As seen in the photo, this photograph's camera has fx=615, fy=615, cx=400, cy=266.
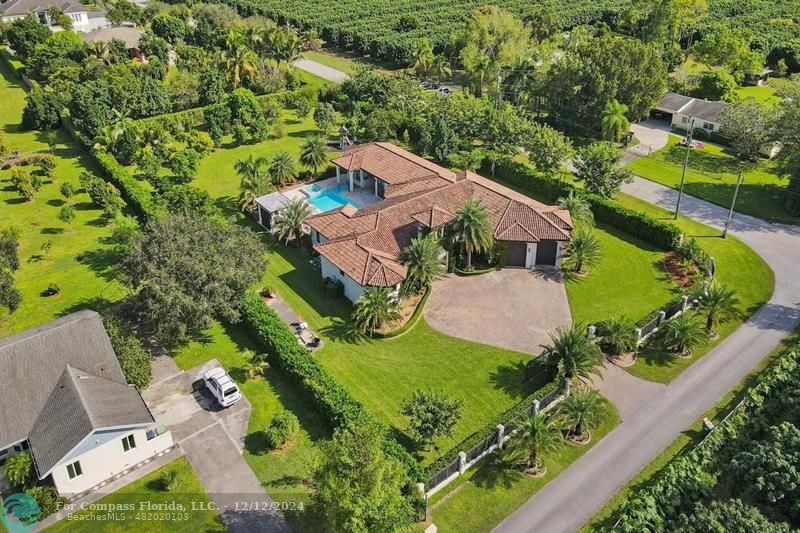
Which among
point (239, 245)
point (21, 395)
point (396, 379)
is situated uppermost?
point (239, 245)

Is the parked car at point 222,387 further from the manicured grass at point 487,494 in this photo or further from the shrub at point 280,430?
the manicured grass at point 487,494

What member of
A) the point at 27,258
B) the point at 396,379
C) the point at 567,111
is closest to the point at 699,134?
the point at 567,111

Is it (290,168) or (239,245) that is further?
(290,168)

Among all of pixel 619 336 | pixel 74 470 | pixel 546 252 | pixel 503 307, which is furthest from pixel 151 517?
pixel 546 252

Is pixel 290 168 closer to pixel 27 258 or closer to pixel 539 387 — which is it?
pixel 27 258

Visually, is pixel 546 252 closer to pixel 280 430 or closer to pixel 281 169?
pixel 280 430

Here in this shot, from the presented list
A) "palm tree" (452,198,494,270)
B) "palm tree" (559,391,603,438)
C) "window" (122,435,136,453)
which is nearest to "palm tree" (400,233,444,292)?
"palm tree" (452,198,494,270)

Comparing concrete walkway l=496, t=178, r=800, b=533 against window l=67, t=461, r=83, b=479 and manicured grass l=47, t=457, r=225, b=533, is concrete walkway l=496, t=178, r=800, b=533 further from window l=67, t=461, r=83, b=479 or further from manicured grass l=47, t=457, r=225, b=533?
window l=67, t=461, r=83, b=479
